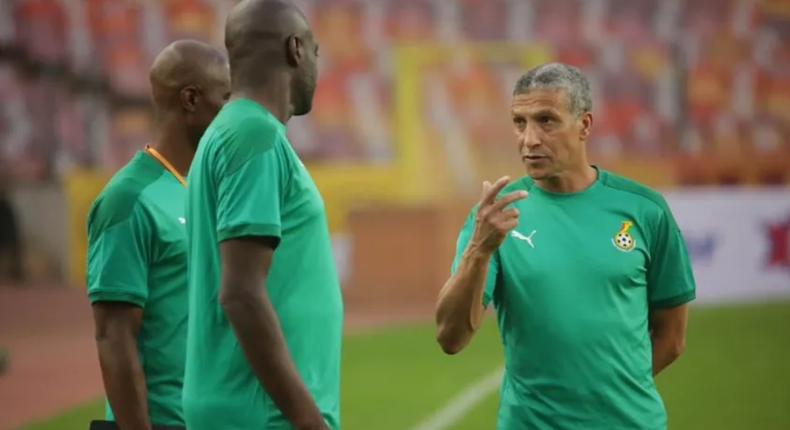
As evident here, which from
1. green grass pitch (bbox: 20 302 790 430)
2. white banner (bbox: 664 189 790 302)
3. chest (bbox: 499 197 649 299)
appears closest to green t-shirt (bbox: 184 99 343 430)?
chest (bbox: 499 197 649 299)

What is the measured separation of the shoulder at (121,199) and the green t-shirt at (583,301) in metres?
0.89

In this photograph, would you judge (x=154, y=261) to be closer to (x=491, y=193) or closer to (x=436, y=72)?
(x=491, y=193)

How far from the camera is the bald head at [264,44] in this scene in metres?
2.74

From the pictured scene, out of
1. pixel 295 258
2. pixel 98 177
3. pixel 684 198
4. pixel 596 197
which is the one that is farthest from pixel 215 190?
pixel 98 177

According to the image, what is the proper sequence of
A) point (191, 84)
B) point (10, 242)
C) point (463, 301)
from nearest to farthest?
point (463, 301) → point (191, 84) → point (10, 242)

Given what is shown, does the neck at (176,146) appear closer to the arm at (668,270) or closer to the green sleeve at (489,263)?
the green sleeve at (489,263)

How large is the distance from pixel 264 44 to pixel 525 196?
30.5 inches

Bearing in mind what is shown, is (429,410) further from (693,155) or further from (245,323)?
(693,155)

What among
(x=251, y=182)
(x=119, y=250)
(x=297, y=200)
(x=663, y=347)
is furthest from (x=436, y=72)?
(x=251, y=182)

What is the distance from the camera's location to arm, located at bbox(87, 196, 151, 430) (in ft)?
10.5

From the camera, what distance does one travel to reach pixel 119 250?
3.23 m

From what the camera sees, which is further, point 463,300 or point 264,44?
point 463,300

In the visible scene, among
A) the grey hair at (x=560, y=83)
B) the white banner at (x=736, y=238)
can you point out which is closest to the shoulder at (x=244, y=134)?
the grey hair at (x=560, y=83)

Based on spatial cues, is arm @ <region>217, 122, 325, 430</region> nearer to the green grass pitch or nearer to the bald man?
the bald man
